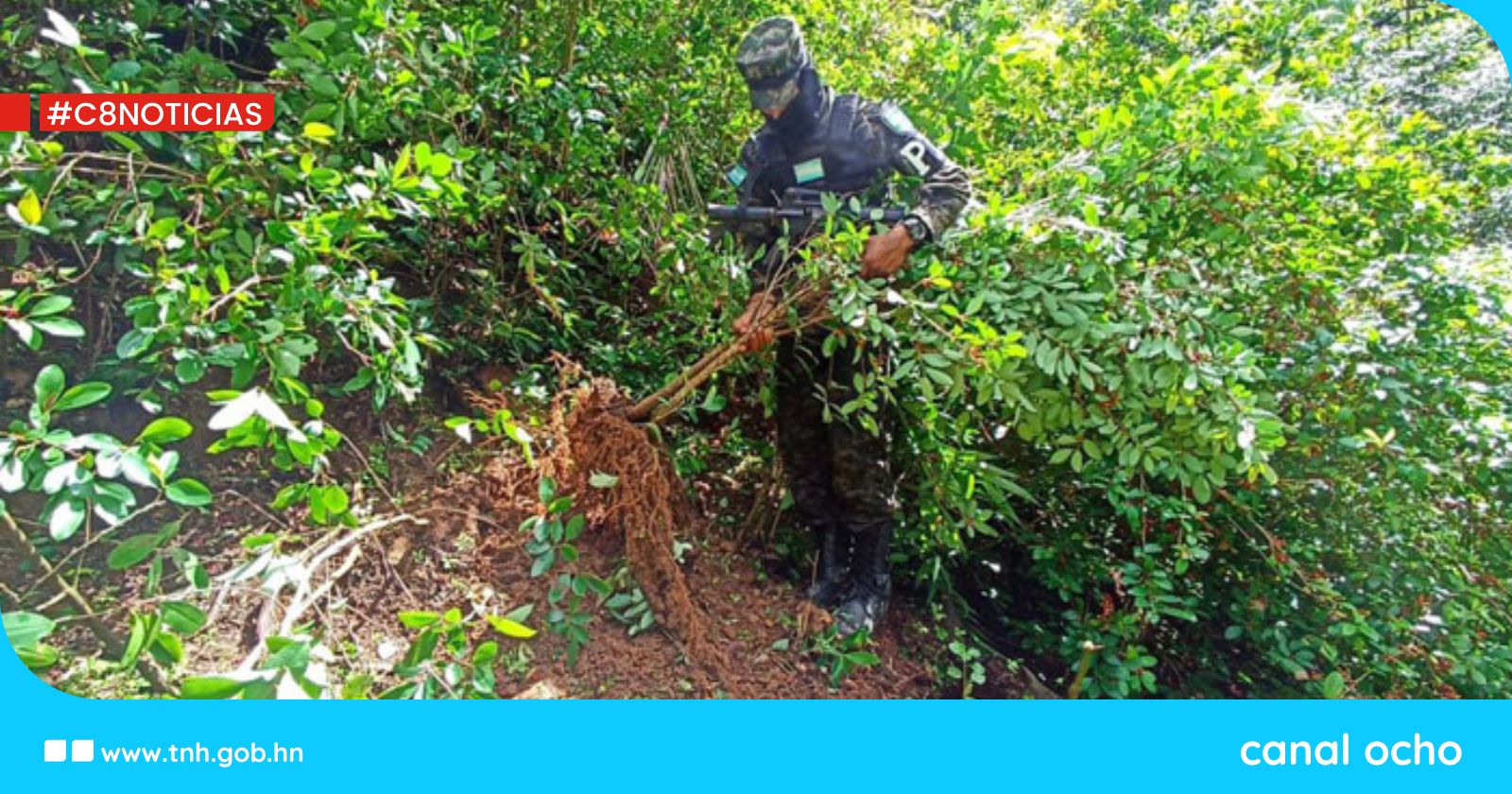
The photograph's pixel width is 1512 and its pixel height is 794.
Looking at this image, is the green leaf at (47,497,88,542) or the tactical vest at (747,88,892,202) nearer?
the green leaf at (47,497,88,542)

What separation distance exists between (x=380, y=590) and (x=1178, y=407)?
45.8 inches

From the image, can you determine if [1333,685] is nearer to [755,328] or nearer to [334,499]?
[755,328]

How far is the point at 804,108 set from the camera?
1.41 metres

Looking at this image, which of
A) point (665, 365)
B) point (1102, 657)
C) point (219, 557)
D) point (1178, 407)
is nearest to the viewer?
point (1178, 407)

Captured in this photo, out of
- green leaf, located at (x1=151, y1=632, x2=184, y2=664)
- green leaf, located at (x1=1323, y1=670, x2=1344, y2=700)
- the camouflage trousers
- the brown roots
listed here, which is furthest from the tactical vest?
green leaf, located at (x1=151, y1=632, x2=184, y2=664)

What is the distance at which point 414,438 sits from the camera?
1.53 m

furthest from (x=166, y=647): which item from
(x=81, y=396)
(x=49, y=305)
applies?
(x=49, y=305)

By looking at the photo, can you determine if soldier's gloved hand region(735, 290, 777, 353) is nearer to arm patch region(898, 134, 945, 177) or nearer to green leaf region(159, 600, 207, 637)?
arm patch region(898, 134, 945, 177)

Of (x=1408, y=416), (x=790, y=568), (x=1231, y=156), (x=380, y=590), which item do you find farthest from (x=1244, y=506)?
(x=380, y=590)

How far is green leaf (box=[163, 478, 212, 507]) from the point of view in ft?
2.41

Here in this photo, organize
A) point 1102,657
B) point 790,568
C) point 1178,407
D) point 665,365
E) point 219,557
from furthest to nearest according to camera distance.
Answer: point 665,365 → point 790,568 → point 1102,657 → point 219,557 → point 1178,407

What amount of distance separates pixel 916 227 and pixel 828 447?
47 centimetres

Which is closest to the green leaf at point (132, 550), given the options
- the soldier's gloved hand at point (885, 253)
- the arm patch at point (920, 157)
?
the soldier's gloved hand at point (885, 253)

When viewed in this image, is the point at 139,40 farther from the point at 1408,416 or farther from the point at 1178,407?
the point at 1408,416
